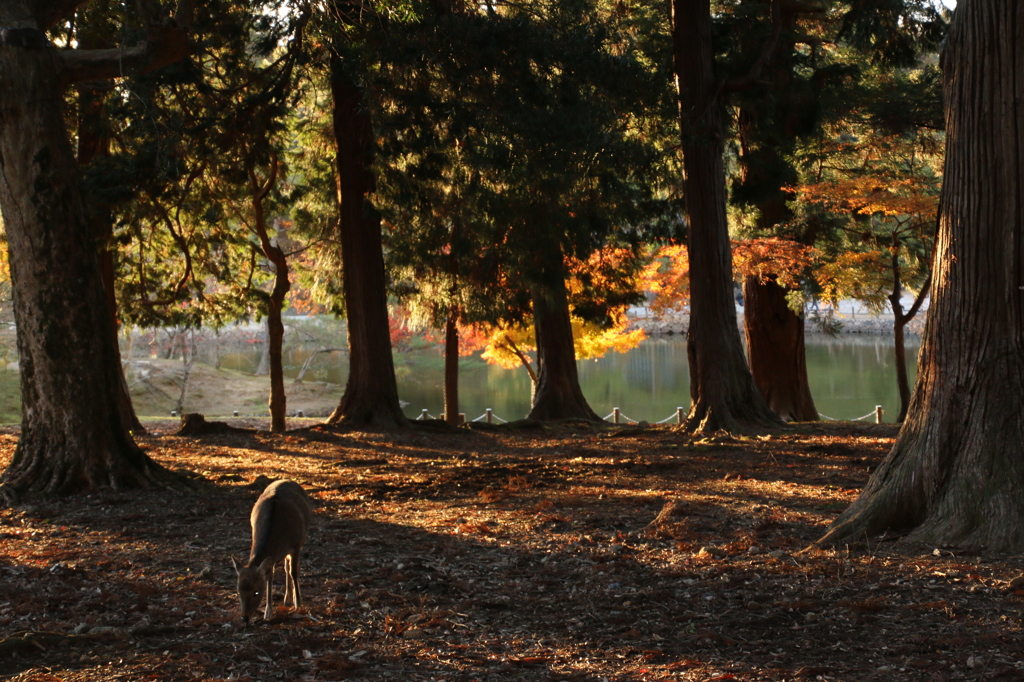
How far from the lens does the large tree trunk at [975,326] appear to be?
512cm

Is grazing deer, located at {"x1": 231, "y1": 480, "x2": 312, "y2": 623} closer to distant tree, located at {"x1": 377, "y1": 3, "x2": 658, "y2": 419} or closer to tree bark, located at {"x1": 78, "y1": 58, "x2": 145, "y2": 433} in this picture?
distant tree, located at {"x1": 377, "y1": 3, "x2": 658, "y2": 419}

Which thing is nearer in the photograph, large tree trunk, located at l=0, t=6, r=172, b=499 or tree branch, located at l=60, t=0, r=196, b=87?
large tree trunk, located at l=0, t=6, r=172, b=499

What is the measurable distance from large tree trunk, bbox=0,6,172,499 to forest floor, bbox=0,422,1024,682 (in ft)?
1.86

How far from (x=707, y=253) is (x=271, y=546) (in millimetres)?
9241

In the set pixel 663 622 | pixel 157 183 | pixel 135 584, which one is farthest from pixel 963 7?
pixel 157 183

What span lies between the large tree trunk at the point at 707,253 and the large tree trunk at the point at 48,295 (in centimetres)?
770

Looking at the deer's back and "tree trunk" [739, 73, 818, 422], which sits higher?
"tree trunk" [739, 73, 818, 422]

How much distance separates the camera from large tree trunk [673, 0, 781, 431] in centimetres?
1205

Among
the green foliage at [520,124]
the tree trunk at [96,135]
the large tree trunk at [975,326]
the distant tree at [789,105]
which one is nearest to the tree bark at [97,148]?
the tree trunk at [96,135]

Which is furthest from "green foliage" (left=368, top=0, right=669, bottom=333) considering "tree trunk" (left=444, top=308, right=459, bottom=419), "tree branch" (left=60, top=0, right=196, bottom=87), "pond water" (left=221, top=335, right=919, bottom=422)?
"pond water" (left=221, top=335, right=919, bottom=422)

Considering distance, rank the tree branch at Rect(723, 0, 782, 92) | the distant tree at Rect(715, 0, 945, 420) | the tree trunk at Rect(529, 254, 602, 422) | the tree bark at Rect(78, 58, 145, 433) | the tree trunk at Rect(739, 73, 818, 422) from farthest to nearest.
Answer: the tree trunk at Rect(529, 254, 602, 422)
the tree trunk at Rect(739, 73, 818, 422)
the distant tree at Rect(715, 0, 945, 420)
the tree bark at Rect(78, 58, 145, 433)
the tree branch at Rect(723, 0, 782, 92)

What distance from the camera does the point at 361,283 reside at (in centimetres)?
1427

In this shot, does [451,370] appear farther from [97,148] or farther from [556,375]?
[97,148]

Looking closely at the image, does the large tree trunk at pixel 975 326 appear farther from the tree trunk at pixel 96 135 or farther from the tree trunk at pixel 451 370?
the tree trunk at pixel 451 370
